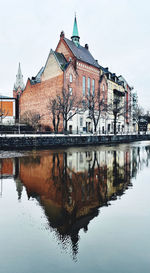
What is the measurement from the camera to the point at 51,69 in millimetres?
47156

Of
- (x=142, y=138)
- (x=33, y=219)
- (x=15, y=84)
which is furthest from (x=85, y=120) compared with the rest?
(x=33, y=219)

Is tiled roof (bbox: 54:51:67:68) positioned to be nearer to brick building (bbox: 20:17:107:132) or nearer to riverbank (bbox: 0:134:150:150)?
brick building (bbox: 20:17:107:132)

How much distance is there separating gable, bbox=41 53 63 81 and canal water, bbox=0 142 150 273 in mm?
40711

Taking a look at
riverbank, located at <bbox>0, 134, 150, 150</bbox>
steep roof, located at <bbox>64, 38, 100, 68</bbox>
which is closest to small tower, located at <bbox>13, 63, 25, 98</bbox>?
steep roof, located at <bbox>64, 38, 100, 68</bbox>

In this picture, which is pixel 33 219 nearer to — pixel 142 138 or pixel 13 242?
pixel 13 242

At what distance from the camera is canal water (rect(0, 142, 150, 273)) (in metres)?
3.21

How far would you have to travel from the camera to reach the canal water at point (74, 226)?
3215 mm

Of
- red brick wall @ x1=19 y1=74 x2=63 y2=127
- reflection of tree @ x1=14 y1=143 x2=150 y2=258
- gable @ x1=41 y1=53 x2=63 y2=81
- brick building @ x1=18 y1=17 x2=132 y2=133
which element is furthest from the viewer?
red brick wall @ x1=19 y1=74 x2=63 y2=127

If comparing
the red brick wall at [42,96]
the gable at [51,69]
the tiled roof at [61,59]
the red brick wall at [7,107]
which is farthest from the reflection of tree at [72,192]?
the red brick wall at [7,107]

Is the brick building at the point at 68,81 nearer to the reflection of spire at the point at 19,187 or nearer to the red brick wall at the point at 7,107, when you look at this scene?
the red brick wall at the point at 7,107

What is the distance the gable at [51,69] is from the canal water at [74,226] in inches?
1603

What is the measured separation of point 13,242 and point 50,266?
1.06 m

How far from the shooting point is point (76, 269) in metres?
3.04

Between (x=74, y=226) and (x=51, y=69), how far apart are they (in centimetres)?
4659
